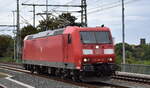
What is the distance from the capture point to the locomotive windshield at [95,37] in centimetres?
2244

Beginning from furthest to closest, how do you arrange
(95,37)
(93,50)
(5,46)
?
(5,46) → (95,37) → (93,50)

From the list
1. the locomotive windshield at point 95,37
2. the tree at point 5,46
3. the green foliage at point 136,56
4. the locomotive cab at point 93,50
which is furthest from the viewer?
the tree at point 5,46

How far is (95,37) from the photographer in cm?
2273

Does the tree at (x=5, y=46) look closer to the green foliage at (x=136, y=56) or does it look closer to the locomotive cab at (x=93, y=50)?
the green foliage at (x=136, y=56)

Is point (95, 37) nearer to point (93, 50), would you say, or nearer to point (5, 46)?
point (93, 50)

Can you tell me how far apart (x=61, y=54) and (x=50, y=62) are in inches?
115

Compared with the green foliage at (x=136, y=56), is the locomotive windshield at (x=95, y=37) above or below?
above

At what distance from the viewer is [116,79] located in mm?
25156

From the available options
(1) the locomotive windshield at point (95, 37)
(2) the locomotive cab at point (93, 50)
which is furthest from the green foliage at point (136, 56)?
(2) the locomotive cab at point (93, 50)

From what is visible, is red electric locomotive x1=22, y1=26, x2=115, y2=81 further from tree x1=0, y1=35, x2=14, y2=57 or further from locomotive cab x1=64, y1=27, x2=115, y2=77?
tree x1=0, y1=35, x2=14, y2=57

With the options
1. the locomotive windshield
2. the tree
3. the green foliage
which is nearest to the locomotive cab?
the locomotive windshield

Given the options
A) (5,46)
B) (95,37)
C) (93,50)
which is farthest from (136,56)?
(5,46)

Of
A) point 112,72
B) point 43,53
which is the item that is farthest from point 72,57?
point 43,53

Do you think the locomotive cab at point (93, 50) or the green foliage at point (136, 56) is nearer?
the locomotive cab at point (93, 50)
